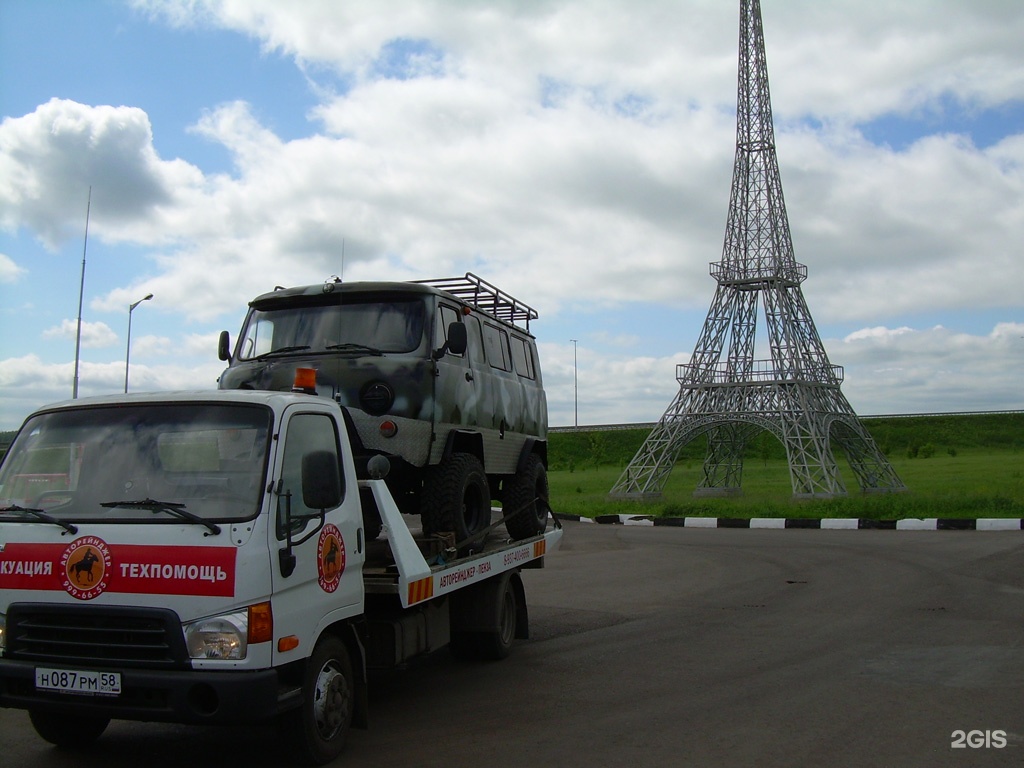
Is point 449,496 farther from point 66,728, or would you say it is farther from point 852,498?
point 852,498

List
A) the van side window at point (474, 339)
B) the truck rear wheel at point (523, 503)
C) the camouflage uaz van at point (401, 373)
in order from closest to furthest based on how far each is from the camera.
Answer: the camouflage uaz van at point (401, 373) < the van side window at point (474, 339) < the truck rear wheel at point (523, 503)

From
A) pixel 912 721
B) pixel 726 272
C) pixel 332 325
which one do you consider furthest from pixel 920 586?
pixel 726 272

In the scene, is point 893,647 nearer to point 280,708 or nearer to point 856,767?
point 856,767

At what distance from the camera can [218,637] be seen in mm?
4734

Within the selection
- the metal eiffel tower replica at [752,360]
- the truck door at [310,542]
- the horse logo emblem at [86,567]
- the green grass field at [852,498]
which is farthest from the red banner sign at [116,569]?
the metal eiffel tower replica at [752,360]

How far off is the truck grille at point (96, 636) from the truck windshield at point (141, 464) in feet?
1.59

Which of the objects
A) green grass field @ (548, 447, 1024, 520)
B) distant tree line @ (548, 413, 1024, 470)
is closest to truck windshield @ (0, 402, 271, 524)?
green grass field @ (548, 447, 1024, 520)

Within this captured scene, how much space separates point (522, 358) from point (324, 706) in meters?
5.64

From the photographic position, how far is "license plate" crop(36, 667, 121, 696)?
473cm

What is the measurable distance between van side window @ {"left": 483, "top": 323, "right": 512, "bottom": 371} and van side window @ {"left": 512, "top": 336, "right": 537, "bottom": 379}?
25cm

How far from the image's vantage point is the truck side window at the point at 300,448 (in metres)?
5.24

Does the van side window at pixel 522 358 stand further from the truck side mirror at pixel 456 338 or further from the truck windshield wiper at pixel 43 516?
the truck windshield wiper at pixel 43 516

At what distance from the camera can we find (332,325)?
24.8 ft

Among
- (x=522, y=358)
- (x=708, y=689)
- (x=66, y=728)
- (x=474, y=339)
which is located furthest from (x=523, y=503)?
(x=66, y=728)
